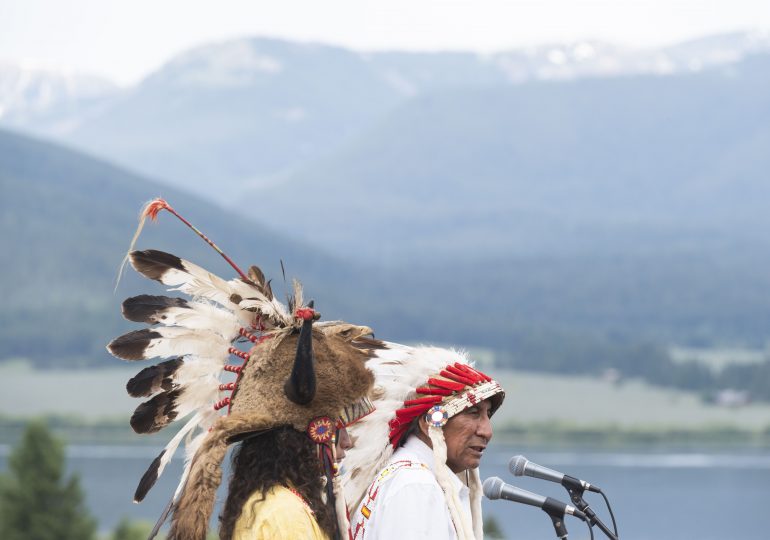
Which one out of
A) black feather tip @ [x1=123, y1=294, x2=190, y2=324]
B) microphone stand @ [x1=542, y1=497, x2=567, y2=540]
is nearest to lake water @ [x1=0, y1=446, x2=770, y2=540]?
microphone stand @ [x1=542, y1=497, x2=567, y2=540]

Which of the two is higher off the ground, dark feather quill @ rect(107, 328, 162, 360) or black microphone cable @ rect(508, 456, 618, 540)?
dark feather quill @ rect(107, 328, 162, 360)

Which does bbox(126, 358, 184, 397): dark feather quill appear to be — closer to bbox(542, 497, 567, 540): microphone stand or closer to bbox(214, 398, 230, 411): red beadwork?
bbox(214, 398, 230, 411): red beadwork

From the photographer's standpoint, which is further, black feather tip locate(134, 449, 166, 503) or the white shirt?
black feather tip locate(134, 449, 166, 503)

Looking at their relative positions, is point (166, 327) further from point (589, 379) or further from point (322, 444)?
point (589, 379)

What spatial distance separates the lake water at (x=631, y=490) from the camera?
56.2m

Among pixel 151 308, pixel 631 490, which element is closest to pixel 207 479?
pixel 151 308

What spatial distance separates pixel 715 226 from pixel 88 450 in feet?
382

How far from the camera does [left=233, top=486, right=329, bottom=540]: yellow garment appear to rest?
337cm

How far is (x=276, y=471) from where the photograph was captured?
138 inches

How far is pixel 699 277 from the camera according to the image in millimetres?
163250

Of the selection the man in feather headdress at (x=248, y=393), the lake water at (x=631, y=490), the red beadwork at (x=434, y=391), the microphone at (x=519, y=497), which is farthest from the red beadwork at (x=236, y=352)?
the lake water at (x=631, y=490)

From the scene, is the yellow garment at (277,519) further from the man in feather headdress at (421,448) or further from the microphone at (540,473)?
the microphone at (540,473)

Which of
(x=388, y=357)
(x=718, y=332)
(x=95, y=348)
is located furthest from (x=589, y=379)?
(x=388, y=357)

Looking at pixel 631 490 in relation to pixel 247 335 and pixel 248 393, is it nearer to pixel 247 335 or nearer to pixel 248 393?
pixel 247 335
